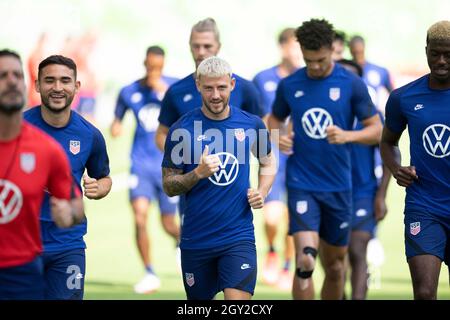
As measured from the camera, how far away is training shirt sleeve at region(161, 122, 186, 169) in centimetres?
1028

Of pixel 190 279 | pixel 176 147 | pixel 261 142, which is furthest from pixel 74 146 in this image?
pixel 261 142

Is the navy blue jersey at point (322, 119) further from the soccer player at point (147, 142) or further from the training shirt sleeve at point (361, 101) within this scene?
the soccer player at point (147, 142)

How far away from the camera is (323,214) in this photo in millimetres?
12781

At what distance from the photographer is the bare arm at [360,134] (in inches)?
483

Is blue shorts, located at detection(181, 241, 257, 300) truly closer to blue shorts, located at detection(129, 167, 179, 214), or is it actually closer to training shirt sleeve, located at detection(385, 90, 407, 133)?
training shirt sleeve, located at detection(385, 90, 407, 133)

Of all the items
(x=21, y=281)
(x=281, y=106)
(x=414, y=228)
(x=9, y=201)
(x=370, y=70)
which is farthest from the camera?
(x=370, y=70)

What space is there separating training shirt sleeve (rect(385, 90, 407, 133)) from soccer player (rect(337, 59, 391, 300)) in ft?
10.1

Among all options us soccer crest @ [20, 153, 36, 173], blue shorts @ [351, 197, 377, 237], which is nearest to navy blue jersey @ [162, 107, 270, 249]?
us soccer crest @ [20, 153, 36, 173]

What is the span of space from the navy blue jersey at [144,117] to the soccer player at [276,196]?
126 cm

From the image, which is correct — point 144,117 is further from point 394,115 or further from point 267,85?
point 394,115

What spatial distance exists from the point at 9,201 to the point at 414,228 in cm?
365

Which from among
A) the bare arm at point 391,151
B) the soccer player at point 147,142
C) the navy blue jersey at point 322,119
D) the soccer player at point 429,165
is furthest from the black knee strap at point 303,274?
the soccer player at point 147,142

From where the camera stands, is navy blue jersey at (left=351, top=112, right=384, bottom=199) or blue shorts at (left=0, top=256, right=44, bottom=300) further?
navy blue jersey at (left=351, top=112, right=384, bottom=199)
